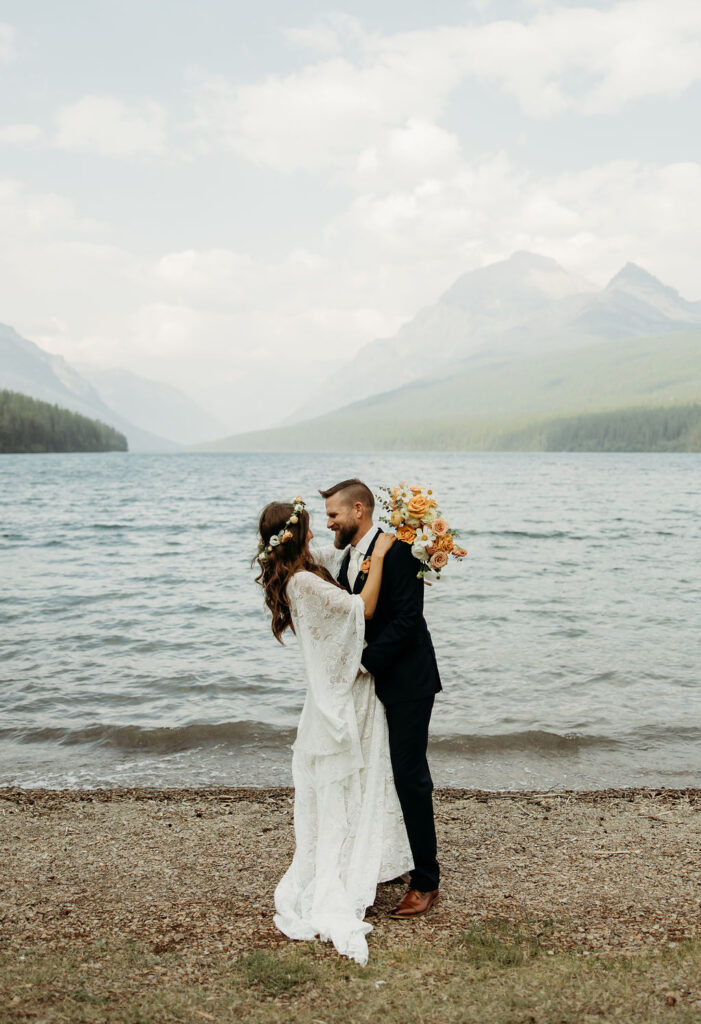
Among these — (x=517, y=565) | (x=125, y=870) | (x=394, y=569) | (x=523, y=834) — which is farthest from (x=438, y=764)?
(x=517, y=565)

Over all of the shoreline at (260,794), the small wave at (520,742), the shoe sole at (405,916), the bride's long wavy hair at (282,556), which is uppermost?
the bride's long wavy hair at (282,556)

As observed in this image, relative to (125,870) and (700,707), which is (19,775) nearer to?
(125,870)

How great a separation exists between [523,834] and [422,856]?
2.10m

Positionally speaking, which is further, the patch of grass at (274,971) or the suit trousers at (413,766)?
the suit trousers at (413,766)

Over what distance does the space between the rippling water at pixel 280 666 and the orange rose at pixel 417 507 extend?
2668 mm

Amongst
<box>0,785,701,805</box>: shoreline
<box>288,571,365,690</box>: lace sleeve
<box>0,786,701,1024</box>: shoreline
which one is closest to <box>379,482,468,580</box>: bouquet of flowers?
<box>288,571,365,690</box>: lace sleeve

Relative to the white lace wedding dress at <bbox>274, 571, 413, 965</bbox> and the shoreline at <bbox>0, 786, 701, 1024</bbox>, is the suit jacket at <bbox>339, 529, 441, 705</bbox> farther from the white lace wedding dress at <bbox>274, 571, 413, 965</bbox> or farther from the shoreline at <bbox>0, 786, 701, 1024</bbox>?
the shoreline at <bbox>0, 786, 701, 1024</bbox>

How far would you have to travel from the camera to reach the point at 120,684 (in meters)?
13.8

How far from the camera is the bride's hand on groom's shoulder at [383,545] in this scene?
5.32 metres

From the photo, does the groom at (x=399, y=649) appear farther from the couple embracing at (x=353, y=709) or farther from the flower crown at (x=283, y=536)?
the flower crown at (x=283, y=536)

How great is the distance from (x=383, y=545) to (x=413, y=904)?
7.99 ft

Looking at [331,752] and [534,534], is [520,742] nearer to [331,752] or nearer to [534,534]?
[331,752]

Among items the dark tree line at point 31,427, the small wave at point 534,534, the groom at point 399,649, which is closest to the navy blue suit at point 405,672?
the groom at point 399,649

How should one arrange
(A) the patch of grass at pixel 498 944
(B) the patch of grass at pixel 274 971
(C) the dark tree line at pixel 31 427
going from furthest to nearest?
(C) the dark tree line at pixel 31 427 < (A) the patch of grass at pixel 498 944 < (B) the patch of grass at pixel 274 971
